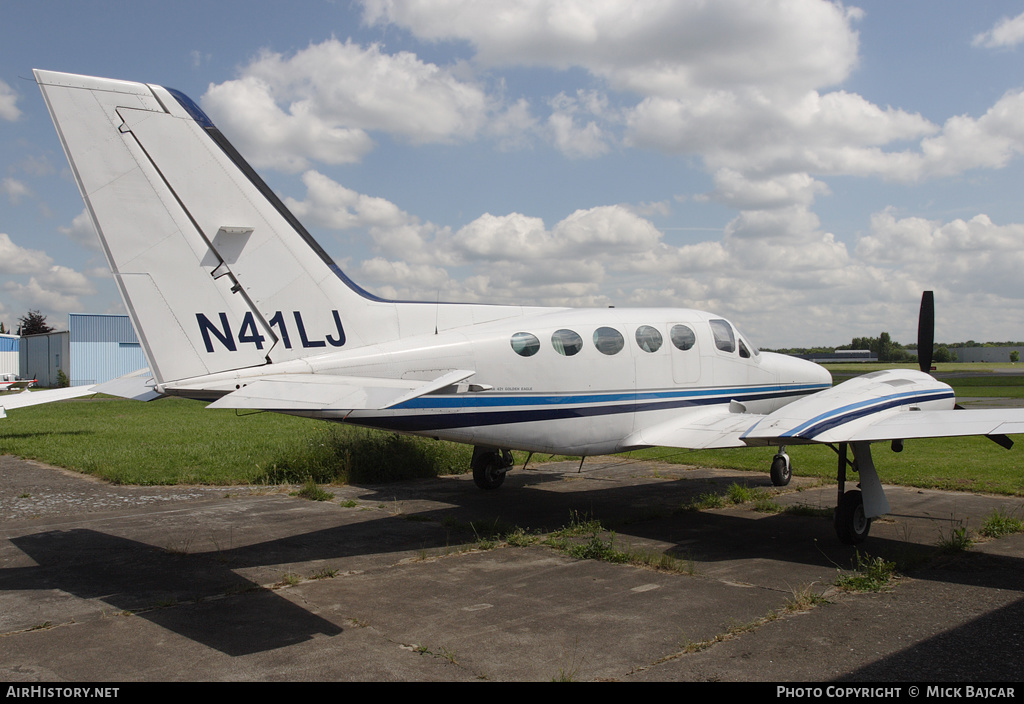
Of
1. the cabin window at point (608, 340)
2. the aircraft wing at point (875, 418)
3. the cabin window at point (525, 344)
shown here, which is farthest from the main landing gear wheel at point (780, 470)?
the cabin window at point (525, 344)

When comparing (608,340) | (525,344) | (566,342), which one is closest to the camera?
(525,344)

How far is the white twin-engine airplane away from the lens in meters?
7.04

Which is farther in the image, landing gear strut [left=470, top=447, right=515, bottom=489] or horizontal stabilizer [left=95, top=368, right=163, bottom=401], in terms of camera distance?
landing gear strut [left=470, top=447, right=515, bottom=489]

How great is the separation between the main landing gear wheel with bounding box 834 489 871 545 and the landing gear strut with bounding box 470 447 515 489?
5.86 m

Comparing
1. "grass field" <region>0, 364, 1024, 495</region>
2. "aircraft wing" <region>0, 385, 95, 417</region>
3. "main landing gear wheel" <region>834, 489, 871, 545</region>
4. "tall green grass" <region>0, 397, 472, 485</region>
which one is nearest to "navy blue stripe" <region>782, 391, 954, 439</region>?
"main landing gear wheel" <region>834, 489, 871, 545</region>

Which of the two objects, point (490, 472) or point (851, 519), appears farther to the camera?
point (490, 472)

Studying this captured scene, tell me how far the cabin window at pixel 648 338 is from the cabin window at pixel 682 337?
31cm

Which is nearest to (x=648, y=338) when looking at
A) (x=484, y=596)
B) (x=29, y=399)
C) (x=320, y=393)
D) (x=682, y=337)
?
(x=682, y=337)

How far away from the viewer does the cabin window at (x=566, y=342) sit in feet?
30.6

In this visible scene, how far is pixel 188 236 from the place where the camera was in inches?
291

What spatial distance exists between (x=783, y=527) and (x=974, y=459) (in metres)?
8.44

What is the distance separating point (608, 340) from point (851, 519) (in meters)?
3.79

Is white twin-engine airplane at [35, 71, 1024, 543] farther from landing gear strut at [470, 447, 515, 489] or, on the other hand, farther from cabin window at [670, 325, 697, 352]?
landing gear strut at [470, 447, 515, 489]

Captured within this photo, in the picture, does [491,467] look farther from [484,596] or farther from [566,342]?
[484,596]
